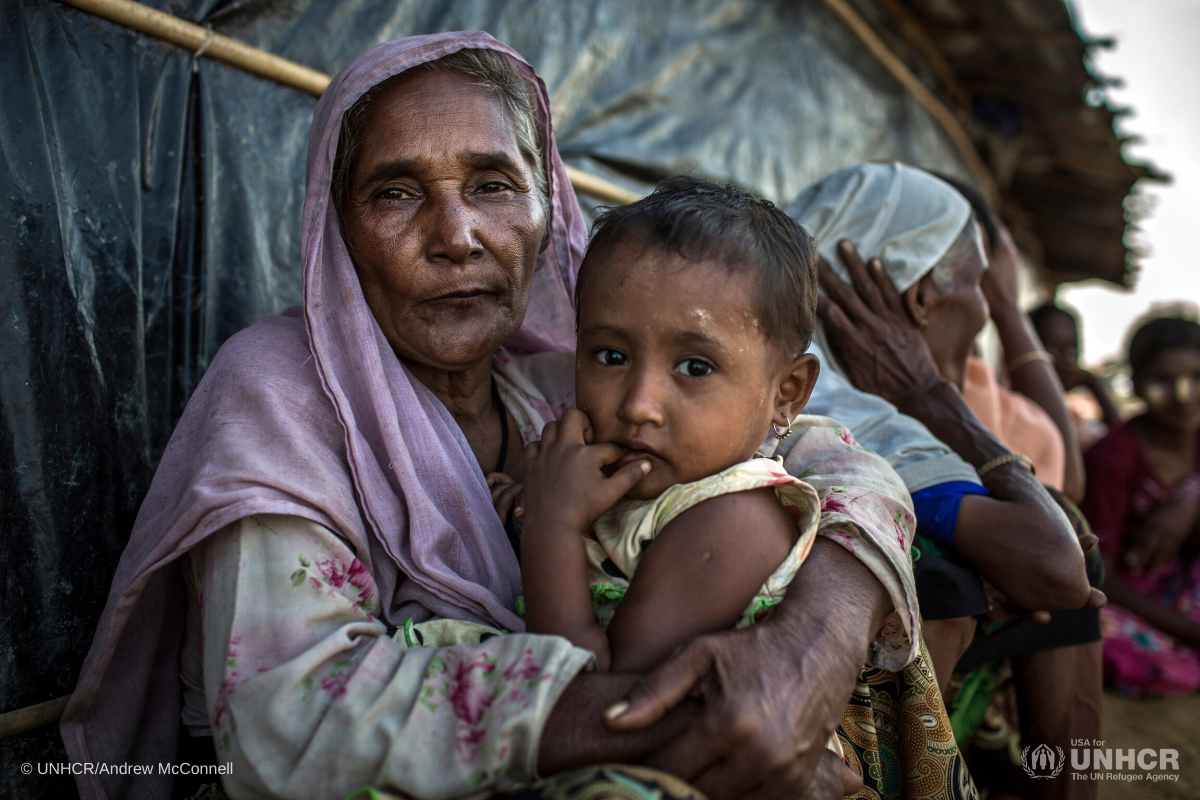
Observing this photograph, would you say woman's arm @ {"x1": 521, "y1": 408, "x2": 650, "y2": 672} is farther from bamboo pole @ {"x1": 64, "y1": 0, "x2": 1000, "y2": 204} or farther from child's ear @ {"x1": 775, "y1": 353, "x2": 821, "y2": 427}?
bamboo pole @ {"x1": 64, "y1": 0, "x2": 1000, "y2": 204}

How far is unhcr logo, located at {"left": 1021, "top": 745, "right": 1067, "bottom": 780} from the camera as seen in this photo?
247cm

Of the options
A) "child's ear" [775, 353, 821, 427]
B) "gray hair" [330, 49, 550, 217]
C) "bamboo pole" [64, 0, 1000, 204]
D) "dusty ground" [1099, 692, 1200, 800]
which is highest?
"bamboo pole" [64, 0, 1000, 204]

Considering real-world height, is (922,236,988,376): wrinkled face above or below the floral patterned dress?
above

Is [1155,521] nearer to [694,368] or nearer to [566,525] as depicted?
[694,368]

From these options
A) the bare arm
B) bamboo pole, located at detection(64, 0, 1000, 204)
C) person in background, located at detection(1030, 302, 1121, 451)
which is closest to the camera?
the bare arm

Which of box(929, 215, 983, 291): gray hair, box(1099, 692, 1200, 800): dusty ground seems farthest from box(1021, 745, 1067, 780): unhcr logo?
box(929, 215, 983, 291): gray hair

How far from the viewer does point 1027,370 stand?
12.9ft

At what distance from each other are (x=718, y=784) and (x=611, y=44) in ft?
11.3

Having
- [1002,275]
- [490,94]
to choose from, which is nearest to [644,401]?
[490,94]

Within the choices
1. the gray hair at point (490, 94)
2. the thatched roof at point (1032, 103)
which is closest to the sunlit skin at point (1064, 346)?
the thatched roof at point (1032, 103)

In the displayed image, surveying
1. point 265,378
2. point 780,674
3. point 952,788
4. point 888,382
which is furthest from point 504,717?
point 888,382

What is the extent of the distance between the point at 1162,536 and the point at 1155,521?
0.31ft

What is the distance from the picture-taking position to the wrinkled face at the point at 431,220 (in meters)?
1.88

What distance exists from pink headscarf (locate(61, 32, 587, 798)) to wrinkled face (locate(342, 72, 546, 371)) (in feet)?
0.23
